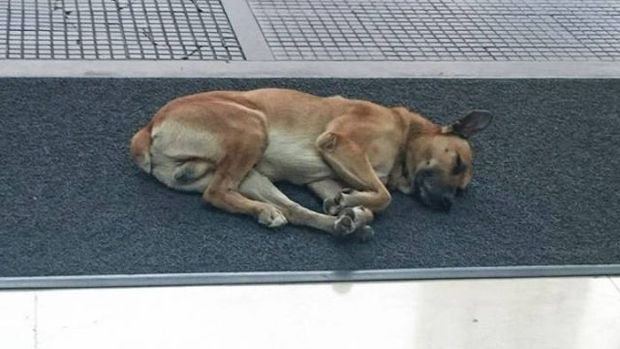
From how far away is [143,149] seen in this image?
4.24 meters

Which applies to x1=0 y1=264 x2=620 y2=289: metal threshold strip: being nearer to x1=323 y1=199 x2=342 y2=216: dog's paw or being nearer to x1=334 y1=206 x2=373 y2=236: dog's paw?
x1=334 y1=206 x2=373 y2=236: dog's paw

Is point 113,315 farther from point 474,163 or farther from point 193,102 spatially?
point 474,163

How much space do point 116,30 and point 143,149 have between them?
4.94ft

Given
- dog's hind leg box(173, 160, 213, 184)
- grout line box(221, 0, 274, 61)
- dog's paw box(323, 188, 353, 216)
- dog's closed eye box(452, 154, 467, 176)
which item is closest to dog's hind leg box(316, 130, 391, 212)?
dog's paw box(323, 188, 353, 216)

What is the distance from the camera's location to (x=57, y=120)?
466 cm

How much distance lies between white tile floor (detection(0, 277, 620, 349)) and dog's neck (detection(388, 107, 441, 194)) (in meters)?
0.64

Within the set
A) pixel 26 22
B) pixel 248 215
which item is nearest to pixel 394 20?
pixel 26 22

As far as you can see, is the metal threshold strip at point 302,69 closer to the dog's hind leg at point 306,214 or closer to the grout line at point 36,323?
the dog's hind leg at point 306,214

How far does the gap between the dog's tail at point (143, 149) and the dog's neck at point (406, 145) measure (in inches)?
34.0

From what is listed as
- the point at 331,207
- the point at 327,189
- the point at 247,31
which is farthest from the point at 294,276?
the point at 247,31

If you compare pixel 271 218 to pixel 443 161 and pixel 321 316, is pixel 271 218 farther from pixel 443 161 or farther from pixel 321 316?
pixel 443 161

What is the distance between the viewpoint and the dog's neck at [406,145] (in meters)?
4.40

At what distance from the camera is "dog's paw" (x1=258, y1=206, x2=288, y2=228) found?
4035 mm

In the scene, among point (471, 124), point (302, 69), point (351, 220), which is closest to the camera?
point (351, 220)
